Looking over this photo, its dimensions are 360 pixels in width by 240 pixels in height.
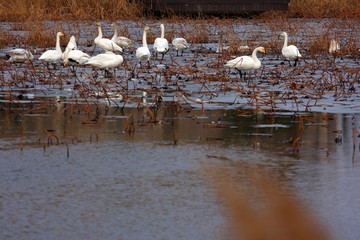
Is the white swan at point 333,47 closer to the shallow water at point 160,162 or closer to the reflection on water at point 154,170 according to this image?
the shallow water at point 160,162

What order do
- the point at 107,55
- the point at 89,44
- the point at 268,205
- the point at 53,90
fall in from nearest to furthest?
1. the point at 268,205
2. the point at 53,90
3. the point at 107,55
4. the point at 89,44

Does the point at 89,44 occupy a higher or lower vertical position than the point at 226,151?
higher

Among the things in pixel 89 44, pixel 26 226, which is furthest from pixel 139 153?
pixel 89 44

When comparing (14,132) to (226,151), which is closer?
(226,151)

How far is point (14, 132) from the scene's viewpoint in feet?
25.0

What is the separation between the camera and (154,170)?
5715 mm

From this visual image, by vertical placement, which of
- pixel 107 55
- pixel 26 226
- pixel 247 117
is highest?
pixel 107 55

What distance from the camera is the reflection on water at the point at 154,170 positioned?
415cm

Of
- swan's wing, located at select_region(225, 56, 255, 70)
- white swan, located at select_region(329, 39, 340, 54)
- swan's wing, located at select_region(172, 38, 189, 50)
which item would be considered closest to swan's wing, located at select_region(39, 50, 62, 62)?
swan's wing, located at select_region(225, 56, 255, 70)

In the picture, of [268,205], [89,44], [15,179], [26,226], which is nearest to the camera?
[26,226]

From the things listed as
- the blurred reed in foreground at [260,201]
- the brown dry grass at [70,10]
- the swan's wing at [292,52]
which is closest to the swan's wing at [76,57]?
the swan's wing at [292,52]

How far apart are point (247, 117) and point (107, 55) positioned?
5.35 meters

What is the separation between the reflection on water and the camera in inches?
163

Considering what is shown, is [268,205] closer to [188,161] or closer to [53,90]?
[188,161]
